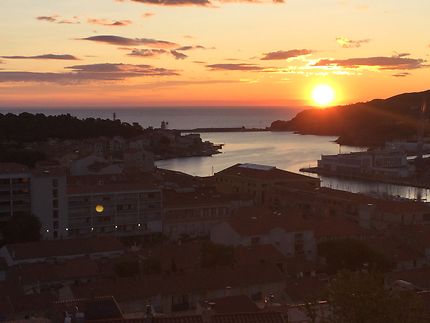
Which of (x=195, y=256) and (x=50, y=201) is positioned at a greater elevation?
(x=50, y=201)

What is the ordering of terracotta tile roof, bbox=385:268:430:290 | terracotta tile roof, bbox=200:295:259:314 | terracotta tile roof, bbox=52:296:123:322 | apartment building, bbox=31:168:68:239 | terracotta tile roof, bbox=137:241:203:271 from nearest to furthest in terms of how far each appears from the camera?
1. terracotta tile roof, bbox=52:296:123:322
2. terracotta tile roof, bbox=200:295:259:314
3. terracotta tile roof, bbox=385:268:430:290
4. terracotta tile roof, bbox=137:241:203:271
5. apartment building, bbox=31:168:68:239

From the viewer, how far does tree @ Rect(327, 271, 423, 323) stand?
2.12m

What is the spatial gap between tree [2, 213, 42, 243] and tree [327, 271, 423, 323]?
21.2ft

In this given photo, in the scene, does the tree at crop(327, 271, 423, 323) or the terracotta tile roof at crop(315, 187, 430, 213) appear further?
the terracotta tile roof at crop(315, 187, 430, 213)

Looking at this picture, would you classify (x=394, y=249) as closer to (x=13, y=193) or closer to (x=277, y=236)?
(x=277, y=236)

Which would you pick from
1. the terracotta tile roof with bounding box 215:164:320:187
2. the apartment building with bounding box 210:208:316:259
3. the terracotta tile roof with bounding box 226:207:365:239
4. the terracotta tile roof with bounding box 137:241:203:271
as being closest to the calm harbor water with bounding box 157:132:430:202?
the terracotta tile roof with bounding box 215:164:320:187

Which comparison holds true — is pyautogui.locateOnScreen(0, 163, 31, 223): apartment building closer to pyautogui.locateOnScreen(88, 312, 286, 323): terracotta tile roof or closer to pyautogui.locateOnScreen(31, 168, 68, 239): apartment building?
pyautogui.locateOnScreen(31, 168, 68, 239): apartment building

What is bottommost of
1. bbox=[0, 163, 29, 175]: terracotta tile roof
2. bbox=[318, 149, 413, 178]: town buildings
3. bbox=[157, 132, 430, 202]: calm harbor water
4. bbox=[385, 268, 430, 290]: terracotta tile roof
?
bbox=[157, 132, 430, 202]: calm harbor water

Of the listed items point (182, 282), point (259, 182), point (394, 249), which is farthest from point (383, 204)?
point (182, 282)

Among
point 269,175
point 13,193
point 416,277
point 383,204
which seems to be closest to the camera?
point 416,277

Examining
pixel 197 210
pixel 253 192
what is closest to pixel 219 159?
pixel 253 192

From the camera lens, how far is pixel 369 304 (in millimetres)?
2164

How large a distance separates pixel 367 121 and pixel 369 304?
49894mm

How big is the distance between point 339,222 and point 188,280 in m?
4.00
